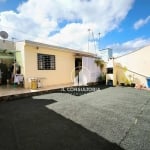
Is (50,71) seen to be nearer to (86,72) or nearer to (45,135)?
(86,72)

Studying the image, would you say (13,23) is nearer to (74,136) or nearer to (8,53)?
(8,53)

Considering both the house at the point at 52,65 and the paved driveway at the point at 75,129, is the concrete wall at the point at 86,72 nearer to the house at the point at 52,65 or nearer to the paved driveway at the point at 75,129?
the house at the point at 52,65

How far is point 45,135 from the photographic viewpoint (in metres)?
3.40

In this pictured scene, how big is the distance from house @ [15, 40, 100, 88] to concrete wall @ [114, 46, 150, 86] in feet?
7.03

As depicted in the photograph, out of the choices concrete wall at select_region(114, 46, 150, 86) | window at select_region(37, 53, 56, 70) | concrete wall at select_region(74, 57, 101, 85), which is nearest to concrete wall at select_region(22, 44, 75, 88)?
window at select_region(37, 53, 56, 70)

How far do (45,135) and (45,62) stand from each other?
26.1 ft

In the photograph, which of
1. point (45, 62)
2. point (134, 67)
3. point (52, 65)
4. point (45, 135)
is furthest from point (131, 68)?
point (45, 135)

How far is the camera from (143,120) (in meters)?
4.37

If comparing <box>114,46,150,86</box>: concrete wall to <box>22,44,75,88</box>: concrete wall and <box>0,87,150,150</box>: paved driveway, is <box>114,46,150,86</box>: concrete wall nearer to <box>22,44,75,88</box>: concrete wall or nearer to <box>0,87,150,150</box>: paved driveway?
<box>22,44,75,88</box>: concrete wall

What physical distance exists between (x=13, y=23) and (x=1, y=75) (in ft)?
19.7

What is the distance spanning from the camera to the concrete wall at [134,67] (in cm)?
1207

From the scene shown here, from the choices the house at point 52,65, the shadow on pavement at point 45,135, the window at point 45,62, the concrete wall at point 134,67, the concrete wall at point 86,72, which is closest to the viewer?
the shadow on pavement at point 45,135

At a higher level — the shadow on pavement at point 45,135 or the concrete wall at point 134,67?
the concrete wall at point 134,67

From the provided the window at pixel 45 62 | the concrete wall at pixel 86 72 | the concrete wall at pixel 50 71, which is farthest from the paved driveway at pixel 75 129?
the concrete wall at pixel 86 72
